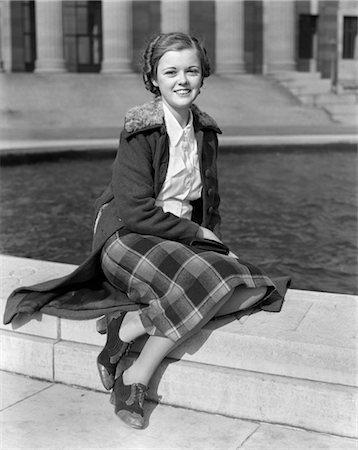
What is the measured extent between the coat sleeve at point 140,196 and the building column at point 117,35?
104 ft

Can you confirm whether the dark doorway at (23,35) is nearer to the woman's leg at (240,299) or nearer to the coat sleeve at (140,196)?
the coat sleeve at (140,196)

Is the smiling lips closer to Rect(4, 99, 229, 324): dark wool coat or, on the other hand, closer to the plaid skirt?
Rect(4, 99, 229, 324): dark wool coat

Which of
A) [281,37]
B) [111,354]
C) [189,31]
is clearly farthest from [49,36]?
[111,354]

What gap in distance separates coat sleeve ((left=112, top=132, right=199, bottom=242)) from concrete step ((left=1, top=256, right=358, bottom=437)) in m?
0.58

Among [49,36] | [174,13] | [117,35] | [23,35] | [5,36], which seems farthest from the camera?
[23,35]

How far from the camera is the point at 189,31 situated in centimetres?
4031

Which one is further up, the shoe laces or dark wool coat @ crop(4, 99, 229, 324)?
dark wool coat @ crop(4, 99, 229, 324)

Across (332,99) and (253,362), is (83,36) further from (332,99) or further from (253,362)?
(253,362)

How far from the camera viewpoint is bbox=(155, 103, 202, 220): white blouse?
4457mm

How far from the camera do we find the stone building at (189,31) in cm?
3550

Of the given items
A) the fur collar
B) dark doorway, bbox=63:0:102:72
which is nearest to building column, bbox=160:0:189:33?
dark doorway, bbox=63:0:102:72

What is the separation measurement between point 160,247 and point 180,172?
0.48 meters

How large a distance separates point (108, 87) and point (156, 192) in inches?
1040

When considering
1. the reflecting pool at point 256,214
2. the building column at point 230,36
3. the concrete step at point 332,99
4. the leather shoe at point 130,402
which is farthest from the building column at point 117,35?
the leather shoe at point 130,402
